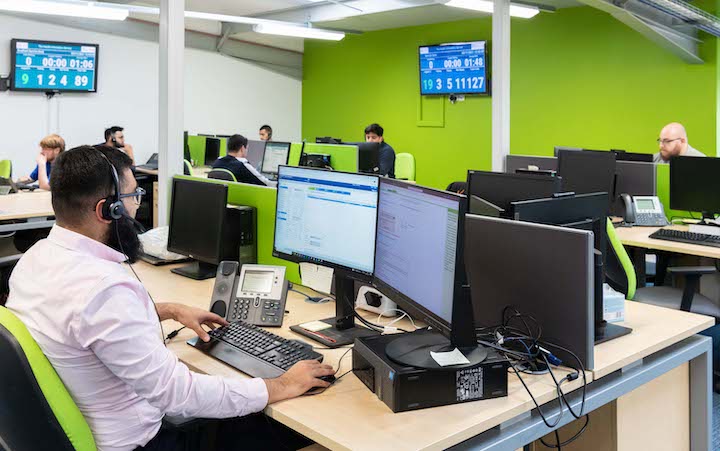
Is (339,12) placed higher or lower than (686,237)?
higher

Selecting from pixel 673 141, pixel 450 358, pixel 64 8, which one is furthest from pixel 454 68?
pixel 450 358

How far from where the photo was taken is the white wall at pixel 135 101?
8.12 meters

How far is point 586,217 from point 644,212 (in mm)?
2659

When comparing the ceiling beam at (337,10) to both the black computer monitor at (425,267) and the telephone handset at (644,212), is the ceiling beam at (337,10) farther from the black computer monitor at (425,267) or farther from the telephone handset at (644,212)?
the black computer monitor at (425,267)

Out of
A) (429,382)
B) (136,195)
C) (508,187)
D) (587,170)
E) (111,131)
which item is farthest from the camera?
(111,131)

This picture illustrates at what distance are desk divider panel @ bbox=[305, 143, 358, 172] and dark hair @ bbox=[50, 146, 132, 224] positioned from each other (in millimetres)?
4682

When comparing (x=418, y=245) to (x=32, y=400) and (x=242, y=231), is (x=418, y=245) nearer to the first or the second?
(x=32, y=400)

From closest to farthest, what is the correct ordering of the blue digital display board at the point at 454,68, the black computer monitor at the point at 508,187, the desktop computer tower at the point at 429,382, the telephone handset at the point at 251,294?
the desktop computer tower at the point at 429,382 → the telephone handset at the point at 251,294 → the black computer monitor at the point at 508,187 → the blue digital display board at the point at 454,68

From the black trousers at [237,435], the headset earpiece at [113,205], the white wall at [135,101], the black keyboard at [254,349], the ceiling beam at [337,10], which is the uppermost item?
the ceiling beam at [337,10]

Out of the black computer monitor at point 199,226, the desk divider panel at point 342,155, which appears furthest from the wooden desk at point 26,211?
the desk divider panel at point 342,155

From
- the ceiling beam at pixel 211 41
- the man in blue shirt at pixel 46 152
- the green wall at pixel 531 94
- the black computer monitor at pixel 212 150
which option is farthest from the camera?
the black computer monitor at pixel 212 150

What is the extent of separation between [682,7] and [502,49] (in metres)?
1.69

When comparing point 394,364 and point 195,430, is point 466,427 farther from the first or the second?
point 195,430

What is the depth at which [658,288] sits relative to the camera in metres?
3.87
